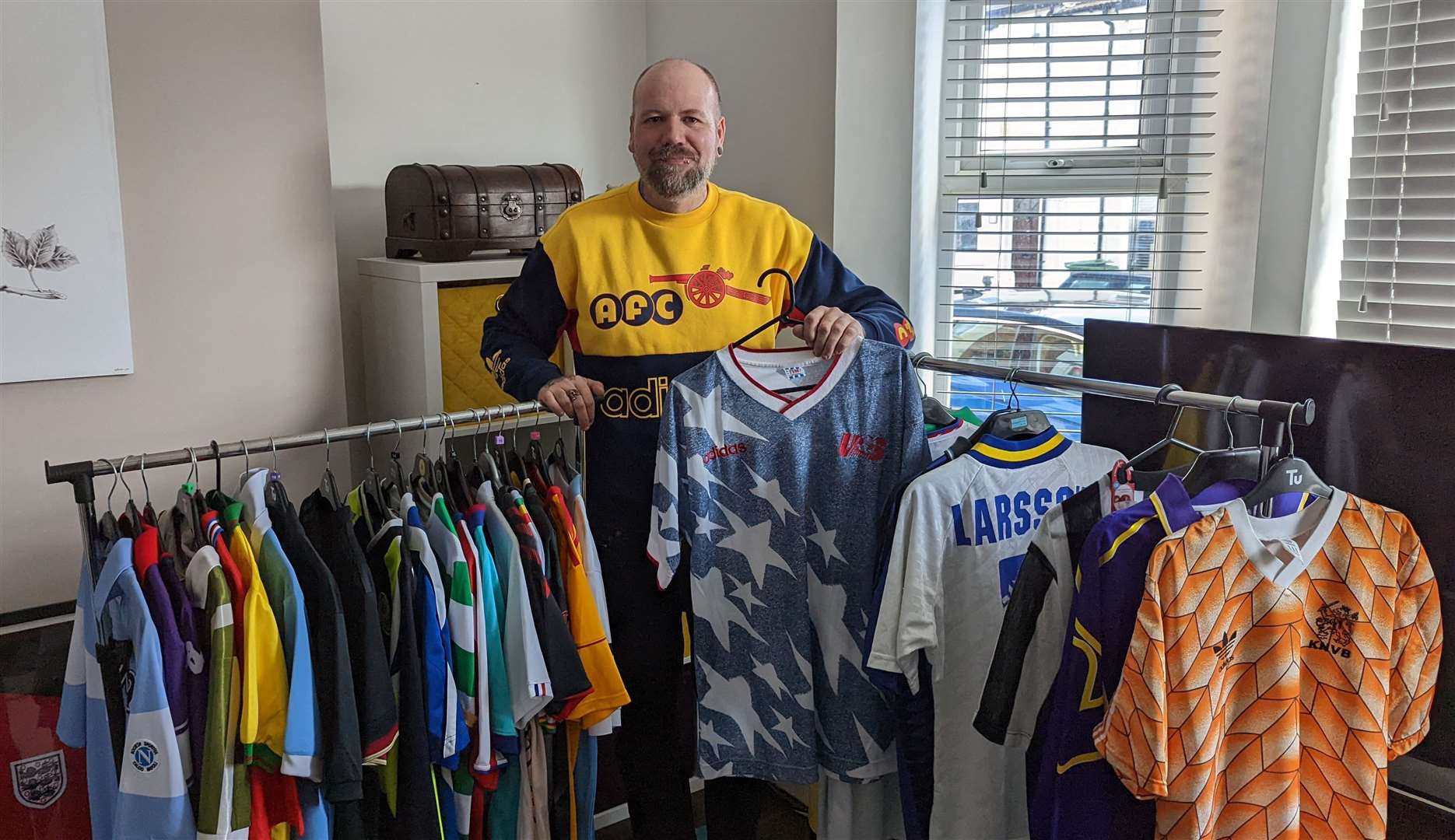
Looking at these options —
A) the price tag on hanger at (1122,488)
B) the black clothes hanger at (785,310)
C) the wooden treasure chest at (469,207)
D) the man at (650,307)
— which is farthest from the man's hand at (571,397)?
the price tag on hanger at (1122,488)

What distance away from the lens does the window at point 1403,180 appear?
1.85 meters

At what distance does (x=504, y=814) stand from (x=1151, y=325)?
4.46 feet

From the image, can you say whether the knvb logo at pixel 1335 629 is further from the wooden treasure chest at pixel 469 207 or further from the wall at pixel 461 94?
the wall at pixel 461 94

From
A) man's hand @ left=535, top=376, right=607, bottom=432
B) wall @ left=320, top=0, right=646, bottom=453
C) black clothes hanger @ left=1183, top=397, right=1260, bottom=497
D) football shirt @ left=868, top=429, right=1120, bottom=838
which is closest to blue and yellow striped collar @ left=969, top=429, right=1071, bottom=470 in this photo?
football shirt @ left=868, top=429, right=1120, bottom=838

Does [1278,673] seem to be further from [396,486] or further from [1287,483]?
[396,486]

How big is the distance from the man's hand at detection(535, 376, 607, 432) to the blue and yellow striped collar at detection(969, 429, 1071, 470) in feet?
2.00

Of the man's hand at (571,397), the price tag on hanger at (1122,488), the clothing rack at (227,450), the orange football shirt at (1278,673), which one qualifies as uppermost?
the man's hand at (571,397)

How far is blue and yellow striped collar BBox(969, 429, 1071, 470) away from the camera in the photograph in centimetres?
160

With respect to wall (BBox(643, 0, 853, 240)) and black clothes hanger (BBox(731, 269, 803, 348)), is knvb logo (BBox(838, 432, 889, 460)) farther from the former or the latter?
wall (BBox(643, 0, 853, 240))

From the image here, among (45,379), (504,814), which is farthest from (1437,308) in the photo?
(45,379)

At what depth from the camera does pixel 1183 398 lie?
1.49m

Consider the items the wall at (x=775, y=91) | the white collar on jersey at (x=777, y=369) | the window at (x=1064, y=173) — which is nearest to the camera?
the white collar on jersey at (x=777, y=369)

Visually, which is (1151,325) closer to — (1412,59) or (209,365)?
(1412,59)

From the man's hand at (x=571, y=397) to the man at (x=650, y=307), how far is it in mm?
40
